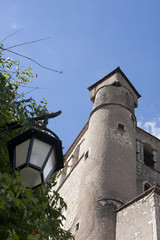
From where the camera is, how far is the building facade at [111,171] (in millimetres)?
10047

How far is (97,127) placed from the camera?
1413cm

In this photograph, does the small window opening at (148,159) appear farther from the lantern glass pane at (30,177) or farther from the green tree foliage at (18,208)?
the lantern glass pane at (30,177)

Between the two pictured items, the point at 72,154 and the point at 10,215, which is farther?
the point at 72,154

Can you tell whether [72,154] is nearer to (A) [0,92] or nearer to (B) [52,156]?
(A) [0,92]

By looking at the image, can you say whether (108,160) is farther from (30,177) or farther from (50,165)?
(30,177)

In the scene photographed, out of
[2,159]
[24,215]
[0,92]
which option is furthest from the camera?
[0,92]

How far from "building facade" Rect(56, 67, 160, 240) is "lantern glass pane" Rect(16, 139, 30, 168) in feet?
19.2

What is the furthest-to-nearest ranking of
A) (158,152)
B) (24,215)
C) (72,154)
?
(72,154), (158,152), (24,215)

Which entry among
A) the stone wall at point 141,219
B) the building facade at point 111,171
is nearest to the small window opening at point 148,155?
the building facade at point 111,171

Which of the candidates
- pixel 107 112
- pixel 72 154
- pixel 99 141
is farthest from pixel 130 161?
pixel 72 154

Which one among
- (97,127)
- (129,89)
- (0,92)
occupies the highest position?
(129,89)

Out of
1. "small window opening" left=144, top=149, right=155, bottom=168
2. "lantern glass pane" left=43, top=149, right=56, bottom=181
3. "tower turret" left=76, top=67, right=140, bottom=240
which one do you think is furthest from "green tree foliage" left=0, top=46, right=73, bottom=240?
"small window opening" left=144, top=149, right=155, bottom=168

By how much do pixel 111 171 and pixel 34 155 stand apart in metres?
8.88

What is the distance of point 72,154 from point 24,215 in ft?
45.4
